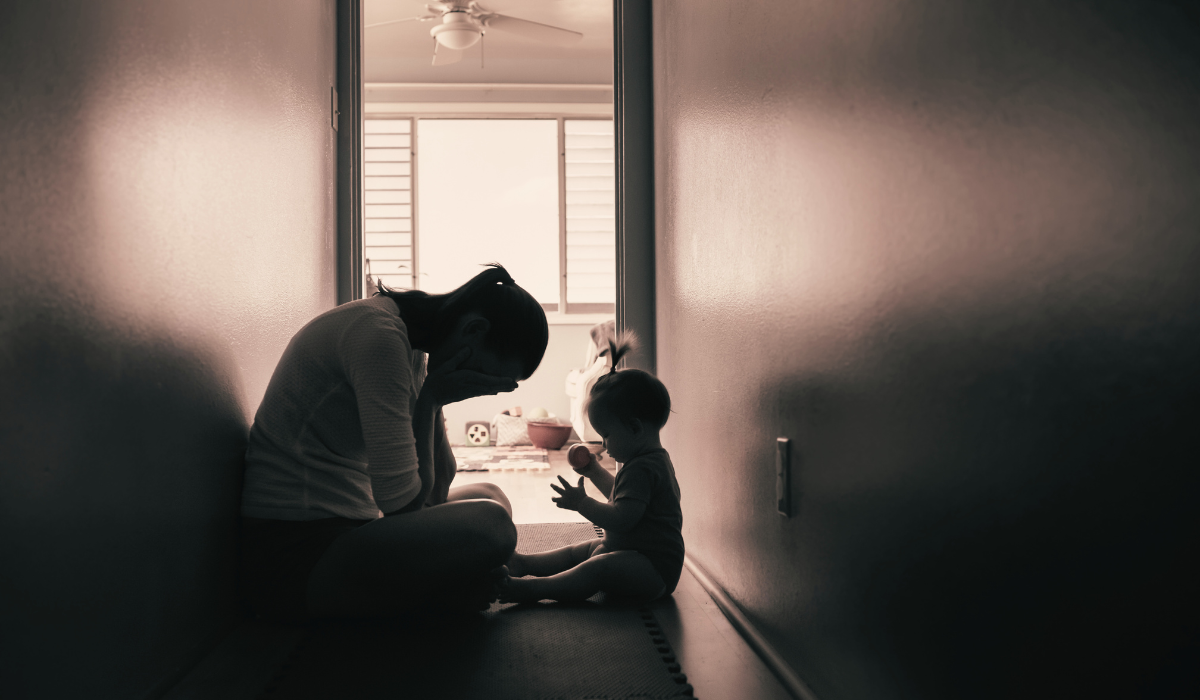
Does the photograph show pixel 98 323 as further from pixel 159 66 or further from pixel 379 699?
pixel 379 699

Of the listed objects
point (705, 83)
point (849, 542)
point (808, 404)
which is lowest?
point (849, 542)

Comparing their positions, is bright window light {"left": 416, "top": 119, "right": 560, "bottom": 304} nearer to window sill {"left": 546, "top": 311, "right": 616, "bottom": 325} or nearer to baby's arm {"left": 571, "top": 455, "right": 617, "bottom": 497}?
window sill {"left": 546, "top": 311, "right": 616, "bottom": 325}

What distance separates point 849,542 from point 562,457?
9.97 feet

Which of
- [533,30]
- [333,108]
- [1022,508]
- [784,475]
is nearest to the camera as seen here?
[1022,508]

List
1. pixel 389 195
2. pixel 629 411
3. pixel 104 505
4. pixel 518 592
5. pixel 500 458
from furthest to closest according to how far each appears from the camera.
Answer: pixel 389 195 < pixel 500 458 < pixel 629 411 < pixel 518 592 < pixel 104 505

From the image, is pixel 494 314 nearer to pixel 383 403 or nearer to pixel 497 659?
pixel 383 403

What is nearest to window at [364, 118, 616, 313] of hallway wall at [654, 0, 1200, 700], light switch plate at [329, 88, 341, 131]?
light switch plate at [329, 88, 341, 131]

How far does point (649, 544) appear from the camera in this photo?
134cm

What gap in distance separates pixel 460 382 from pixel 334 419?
0.69 feet

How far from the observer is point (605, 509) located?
1330mm

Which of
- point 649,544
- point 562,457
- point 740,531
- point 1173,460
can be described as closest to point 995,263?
point 1173,460

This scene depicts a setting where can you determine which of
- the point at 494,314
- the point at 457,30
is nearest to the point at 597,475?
the point at 494,314

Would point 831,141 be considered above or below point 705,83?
below

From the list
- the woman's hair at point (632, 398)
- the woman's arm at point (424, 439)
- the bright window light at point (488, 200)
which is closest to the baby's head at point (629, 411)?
the woman's hair at point (632, 398)
